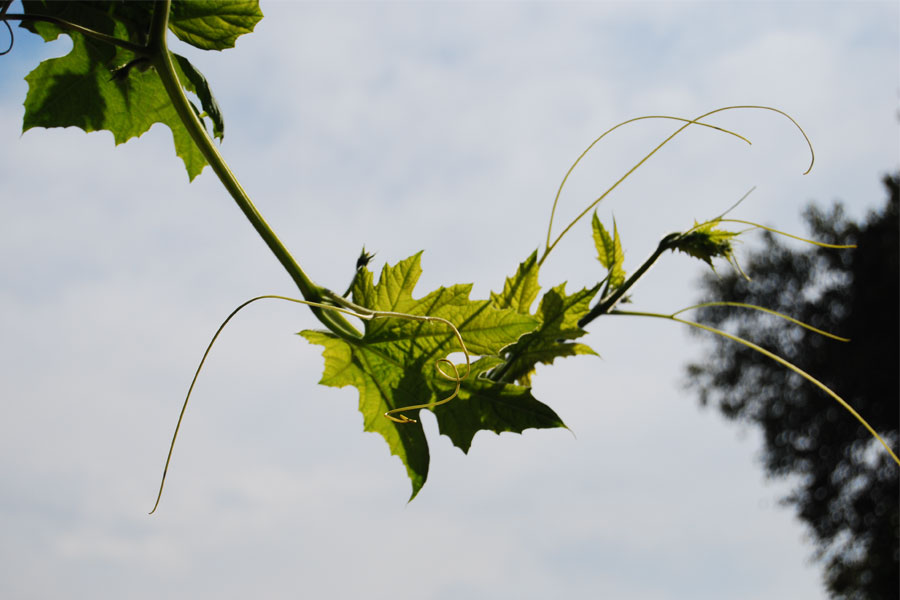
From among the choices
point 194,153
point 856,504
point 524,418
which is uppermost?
point 856,504

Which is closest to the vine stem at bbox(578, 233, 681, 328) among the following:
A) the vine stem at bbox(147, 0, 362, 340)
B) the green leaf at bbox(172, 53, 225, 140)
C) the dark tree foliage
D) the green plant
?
the green plant

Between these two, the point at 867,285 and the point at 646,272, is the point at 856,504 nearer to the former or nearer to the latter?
the point at 867,285

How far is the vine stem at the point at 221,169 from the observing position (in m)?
0.36

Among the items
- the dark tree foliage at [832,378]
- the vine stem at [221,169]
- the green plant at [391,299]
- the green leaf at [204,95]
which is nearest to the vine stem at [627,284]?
the green plant at [391,299]

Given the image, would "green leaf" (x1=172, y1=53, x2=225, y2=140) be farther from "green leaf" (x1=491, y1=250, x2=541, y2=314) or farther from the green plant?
"green leaf" (x1=491, y1=250, x2=541, y2=314)

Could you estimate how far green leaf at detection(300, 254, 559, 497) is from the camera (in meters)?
0.43

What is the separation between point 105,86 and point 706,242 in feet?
1.46

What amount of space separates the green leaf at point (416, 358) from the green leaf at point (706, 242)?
0.48 ft

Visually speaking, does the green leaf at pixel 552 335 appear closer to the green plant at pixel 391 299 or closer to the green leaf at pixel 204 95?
the green plant at pixel 391 299

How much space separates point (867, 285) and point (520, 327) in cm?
1352

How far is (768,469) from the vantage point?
1250cm

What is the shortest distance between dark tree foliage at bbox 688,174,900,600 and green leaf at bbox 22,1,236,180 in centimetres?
1154

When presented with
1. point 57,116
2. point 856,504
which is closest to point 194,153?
point 57,116

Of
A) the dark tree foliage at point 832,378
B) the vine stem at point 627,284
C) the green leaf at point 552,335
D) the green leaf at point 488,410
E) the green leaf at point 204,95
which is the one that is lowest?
the green leaf at point 488,410
